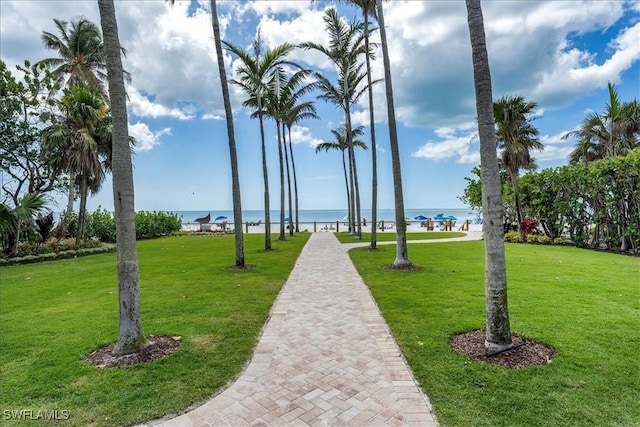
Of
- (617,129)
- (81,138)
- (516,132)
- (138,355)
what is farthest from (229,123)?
(617,129)

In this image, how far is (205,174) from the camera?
2845 cm

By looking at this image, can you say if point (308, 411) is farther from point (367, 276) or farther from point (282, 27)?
point (282, 27)

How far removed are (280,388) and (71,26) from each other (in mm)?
24097

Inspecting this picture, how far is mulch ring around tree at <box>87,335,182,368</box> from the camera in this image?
360 centimetres

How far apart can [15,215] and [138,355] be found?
7167mm

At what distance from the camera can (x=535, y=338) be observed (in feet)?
13.1

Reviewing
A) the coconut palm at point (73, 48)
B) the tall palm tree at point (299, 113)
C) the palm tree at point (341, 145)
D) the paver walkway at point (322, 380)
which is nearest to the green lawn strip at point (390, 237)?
the palm tree at point (341, 145)

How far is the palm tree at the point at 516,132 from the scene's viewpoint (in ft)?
48.2

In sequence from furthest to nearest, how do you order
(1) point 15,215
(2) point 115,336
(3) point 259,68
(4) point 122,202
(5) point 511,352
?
(3) point 259,68 → (1) point 15,215 → (2) point 115,336 → (4) point 122,202 → (5) point 511,352

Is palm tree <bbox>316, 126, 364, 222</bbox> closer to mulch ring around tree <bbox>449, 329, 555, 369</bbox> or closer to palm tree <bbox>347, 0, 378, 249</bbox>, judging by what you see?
palm tree <bbox>347, 0, 378, 249</bbox>

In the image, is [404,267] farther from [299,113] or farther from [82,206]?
[299,113]

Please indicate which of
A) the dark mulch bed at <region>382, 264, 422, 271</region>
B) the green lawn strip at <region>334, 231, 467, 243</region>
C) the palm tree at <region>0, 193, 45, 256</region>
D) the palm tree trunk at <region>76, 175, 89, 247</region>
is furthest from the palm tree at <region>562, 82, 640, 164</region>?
the palm tree trunk at <region>76, 175, 89, 247</region>

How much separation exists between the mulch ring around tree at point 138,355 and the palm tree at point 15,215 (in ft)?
19.8

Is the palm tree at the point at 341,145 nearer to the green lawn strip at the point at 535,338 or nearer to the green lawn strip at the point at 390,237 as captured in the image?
the green lawn strip at the point at 390,237
